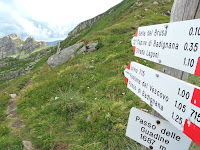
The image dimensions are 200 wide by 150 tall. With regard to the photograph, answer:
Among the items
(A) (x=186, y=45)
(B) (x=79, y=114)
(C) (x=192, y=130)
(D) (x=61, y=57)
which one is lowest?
(B) (x=79, y=114)

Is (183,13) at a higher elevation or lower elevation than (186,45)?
higher

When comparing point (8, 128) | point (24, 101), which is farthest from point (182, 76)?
point (24, 101)

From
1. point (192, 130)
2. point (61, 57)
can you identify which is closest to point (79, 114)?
point (192, 130)

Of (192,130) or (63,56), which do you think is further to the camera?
(63,56)

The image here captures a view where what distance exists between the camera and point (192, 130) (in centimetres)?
146

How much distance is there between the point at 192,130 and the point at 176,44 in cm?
103

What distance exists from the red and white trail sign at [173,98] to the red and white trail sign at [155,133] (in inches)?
9.3

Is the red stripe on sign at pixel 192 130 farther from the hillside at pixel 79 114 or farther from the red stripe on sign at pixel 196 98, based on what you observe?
the hillside at pixel 79 114

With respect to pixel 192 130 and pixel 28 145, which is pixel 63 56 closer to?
pixel 28 145

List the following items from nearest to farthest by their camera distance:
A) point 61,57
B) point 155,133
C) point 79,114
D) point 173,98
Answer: point 173,98 < point 155,133 < point 79,114 < point 61,57

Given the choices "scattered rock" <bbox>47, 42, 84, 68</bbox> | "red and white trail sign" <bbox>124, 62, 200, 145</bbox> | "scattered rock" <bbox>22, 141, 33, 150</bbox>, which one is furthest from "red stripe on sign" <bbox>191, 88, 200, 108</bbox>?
"scattered rock" <bbox>47, 42, 84, 68</bbox>

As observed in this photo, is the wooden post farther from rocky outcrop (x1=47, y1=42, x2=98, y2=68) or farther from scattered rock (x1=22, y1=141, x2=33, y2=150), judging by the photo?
rocky outcrop (x1=47, y1=42, x2=98, y2=68)

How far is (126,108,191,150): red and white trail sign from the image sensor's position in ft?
6.07

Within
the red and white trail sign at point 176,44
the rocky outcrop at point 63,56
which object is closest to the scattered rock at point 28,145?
the red and white trail sign at point 176,44
